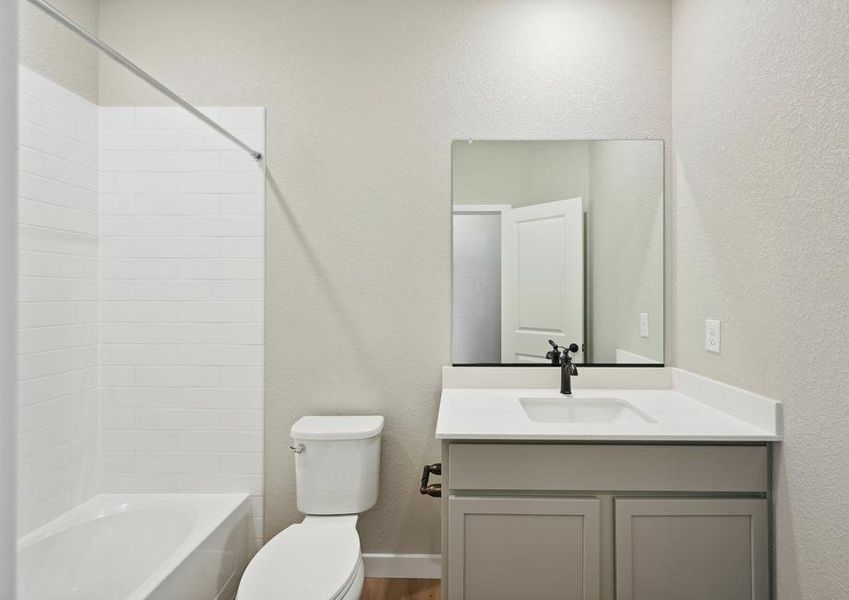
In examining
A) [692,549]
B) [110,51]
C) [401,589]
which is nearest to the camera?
[110,51]

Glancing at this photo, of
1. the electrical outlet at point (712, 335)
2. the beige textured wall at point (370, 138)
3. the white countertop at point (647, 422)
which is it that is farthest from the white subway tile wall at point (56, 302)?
the electrical outlet at point (712, 335)

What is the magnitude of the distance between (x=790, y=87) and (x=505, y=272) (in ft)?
3.62

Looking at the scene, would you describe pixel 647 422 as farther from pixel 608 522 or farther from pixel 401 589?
pixel 401 589

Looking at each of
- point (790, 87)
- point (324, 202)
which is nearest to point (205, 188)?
point (324, 202)

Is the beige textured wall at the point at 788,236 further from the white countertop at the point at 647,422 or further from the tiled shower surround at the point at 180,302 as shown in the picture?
the tiled shower surround at the point at 180,302

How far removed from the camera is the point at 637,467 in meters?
1.50

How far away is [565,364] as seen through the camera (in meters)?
1.98

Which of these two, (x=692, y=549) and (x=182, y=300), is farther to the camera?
(x=182, y=300)

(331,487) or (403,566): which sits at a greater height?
(331,487)

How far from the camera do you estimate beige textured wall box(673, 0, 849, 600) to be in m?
1.21

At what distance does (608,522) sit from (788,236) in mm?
938

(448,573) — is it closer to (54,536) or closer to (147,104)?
(54,536)

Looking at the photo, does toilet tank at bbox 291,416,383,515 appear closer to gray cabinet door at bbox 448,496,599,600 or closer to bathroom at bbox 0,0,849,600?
bathroom at bbox 0,0,849,600

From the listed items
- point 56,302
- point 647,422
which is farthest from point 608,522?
point 56,302
